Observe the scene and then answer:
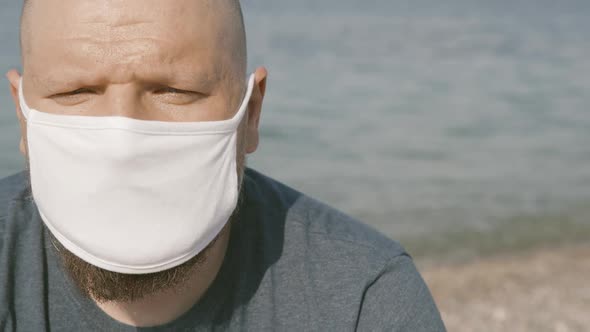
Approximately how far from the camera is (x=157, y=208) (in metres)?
2.35

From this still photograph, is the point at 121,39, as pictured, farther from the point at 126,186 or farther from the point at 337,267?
the point at 337,267

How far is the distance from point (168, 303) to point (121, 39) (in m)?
0.86

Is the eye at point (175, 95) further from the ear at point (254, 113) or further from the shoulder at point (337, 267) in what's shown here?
the shoulder at point (337, 267)

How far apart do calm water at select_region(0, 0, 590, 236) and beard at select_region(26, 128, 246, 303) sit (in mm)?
4859

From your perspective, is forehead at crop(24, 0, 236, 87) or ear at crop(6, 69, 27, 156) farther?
ear at crop(6, 69, 27, 156)

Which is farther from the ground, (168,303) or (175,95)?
(175,95)

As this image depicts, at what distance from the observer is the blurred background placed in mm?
6430

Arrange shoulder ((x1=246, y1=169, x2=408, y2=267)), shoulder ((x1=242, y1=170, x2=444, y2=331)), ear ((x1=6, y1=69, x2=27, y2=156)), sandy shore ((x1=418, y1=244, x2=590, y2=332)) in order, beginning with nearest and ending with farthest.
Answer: ear ((x1=6, y1=69, x2=27, y2=156)), shoulder ((x1=242, y1=170, x2=444, y2=331)), shoulder ((x1=246, y1=169, x2=408, y2=267)), sandy shore ((x1=418, y1=244, x2=590, y2=332))

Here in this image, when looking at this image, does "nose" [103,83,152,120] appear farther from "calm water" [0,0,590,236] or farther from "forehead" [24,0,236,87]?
"calm water" [0,0,590,236]

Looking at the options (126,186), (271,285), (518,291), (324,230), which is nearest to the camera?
(126,186)

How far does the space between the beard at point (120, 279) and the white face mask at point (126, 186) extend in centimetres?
6

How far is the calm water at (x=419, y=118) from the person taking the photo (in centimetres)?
820

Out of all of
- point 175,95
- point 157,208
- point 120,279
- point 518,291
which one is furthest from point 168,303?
point 518,291

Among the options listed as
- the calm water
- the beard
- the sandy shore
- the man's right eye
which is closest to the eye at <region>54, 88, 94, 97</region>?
the man's right eye
